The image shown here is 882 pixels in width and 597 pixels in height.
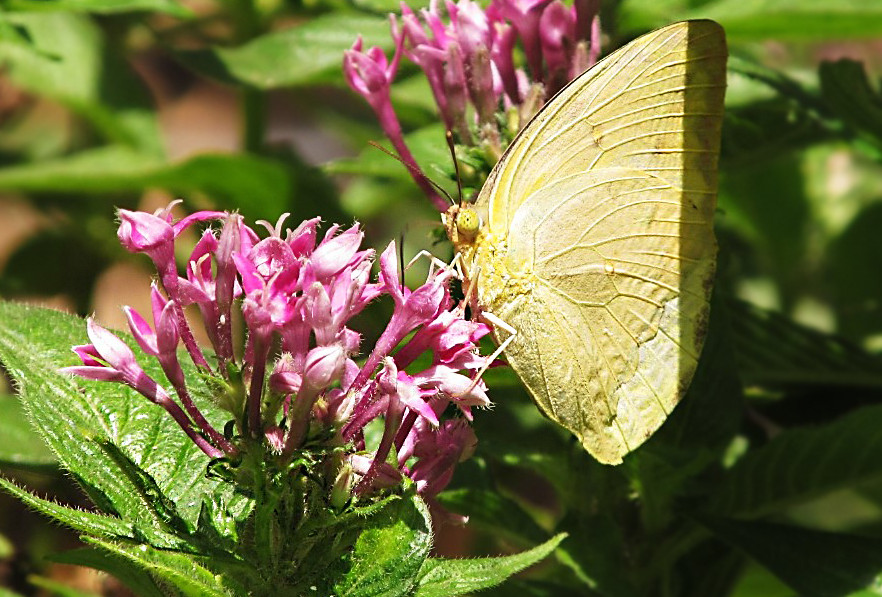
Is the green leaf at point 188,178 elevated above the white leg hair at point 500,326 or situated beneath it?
situated beneath

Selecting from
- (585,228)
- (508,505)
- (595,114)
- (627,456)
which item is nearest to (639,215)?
(585,228)

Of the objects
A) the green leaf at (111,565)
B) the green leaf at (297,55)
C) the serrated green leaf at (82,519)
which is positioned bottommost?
the green leaf at (111,565)

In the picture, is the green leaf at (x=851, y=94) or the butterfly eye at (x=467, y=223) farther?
the green leaf at (x=851, y=94)

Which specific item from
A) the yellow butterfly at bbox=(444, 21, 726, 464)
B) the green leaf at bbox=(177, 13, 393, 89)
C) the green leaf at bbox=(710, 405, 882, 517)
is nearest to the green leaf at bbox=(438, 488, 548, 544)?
the yellow butterfly at bbox=(444, 21, 726, 464)

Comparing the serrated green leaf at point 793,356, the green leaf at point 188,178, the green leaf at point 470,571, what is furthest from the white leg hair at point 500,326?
the green leaf at point 188,178

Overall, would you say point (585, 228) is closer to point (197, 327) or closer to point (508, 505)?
point (508, 505)

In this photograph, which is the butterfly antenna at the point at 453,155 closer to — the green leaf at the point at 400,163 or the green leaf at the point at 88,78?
the green leaf at the point at 400,163

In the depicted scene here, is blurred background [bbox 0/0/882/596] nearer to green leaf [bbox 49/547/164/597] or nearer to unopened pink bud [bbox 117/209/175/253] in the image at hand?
green leaf [bbox 49/547/164/597]

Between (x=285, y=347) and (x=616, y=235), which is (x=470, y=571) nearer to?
(x=285, y=347)
